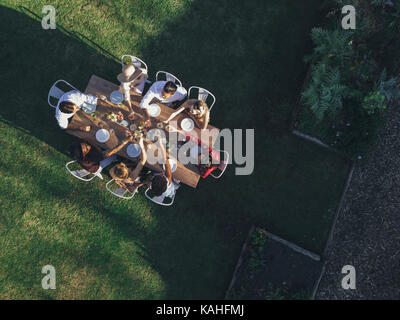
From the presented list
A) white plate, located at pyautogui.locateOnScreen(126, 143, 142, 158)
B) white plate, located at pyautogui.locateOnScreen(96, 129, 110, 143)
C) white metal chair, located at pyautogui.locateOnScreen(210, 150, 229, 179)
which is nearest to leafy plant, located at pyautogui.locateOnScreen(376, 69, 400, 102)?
white metal chair, located at pyautogui.locateOnScreen(210, 150, 229, 179)

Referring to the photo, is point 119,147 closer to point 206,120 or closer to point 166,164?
point 166,164

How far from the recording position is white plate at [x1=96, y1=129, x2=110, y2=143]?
23.3ft

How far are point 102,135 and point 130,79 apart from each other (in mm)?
1678

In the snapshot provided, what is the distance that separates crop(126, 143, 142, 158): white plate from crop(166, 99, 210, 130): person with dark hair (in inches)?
42.9

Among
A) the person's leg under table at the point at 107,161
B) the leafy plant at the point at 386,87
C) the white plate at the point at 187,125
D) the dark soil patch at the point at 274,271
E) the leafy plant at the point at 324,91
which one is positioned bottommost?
the dark soil patch at the point at 274,271

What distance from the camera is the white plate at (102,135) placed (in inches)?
280

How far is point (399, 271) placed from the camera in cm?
789

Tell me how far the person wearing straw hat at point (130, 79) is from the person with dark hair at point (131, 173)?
127 centimetres

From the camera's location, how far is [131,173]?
7.24m

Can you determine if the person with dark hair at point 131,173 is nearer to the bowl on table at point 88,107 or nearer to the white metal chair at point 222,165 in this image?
the bowl on table at point 88,107

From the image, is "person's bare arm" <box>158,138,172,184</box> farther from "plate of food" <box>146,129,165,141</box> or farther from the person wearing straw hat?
the person wearing straw hat

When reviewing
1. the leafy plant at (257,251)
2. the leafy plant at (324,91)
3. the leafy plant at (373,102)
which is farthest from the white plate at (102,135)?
the leafy plant at (373,102)

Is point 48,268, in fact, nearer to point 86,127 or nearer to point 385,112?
point 86,127
